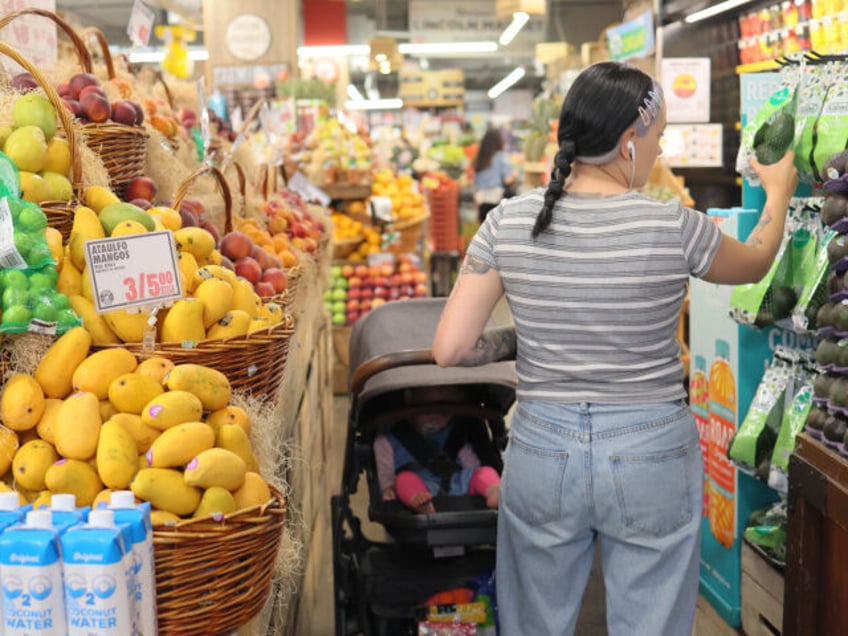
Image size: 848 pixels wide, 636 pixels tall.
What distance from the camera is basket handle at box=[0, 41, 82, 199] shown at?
1.81m

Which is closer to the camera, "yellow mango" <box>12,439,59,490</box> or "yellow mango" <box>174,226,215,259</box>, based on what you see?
"yellow mango" <box>12,439,59,490</box>

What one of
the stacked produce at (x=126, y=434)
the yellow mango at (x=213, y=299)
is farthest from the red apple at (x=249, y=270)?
the stacked produce at (x=126, y=434)

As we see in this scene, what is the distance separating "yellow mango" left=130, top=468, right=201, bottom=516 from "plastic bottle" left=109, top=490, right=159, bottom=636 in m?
0.12

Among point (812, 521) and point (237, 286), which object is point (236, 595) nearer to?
point (237, 286)

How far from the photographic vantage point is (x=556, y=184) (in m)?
2.03

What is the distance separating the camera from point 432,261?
35.3 ft

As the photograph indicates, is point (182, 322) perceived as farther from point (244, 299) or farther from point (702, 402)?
point (702, 402)

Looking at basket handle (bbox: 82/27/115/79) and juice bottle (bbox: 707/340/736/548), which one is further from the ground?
basket handle (bbox: 82/27/115/79)

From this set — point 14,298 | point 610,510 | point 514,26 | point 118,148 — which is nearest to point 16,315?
point 14,298

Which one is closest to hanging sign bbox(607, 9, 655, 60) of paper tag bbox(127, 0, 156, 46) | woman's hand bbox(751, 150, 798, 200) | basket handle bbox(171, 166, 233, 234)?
paper tag bbox(127, 0, 156, 46)

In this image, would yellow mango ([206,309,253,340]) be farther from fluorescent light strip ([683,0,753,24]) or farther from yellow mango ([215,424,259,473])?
fluorescent light strip ([683,0,753,24])

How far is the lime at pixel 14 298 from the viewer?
152cm

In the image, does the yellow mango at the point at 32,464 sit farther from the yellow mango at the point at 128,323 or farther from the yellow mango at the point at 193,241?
the yellow mango at the point at 193,241

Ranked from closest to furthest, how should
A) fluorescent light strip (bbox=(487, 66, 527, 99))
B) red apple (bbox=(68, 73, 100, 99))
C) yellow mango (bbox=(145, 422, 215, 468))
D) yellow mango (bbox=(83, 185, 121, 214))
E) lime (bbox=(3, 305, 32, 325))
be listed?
1. yellow mango (bbox=(145, 422, 215, 468))
2. lime (bbox=(3, 305, 32, 325))
3. yellow mango (bbox=(83, 185, 121, 214))
4. red apple (bbox=(68, 73, 100, 99))
5. fluorescent light strip (bbox=(487, 66, 527, 99))
